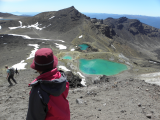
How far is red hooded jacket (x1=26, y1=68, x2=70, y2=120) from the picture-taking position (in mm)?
2805

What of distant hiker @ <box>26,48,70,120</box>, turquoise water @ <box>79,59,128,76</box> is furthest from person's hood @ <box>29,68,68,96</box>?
turquoise water @ <box>79,59,128,76</box>

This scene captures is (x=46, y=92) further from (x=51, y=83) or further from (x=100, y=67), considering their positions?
(x=100, y=67)

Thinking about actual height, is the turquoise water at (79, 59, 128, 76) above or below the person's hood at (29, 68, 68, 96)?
below

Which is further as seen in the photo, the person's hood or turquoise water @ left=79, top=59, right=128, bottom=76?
turquoise water @ left=79, top=59, right=128, bottom=76

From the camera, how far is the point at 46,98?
2.80 m

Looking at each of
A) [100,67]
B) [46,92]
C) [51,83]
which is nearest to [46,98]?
[46,92]

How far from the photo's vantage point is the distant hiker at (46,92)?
2814mm

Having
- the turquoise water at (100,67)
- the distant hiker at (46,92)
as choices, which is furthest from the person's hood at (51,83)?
the turquoise water at (100,67)

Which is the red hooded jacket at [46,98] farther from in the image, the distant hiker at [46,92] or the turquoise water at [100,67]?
the turquoise water at [100,67]

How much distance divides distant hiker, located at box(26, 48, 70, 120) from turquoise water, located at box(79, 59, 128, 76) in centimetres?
2813

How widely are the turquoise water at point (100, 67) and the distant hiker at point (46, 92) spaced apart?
28.1 m

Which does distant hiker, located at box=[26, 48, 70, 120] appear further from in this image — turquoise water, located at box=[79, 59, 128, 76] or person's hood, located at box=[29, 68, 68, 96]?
turquoise water, located at box=[79, 59, 128, 76]

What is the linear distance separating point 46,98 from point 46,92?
0.45ft

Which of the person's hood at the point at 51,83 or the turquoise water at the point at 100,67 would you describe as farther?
the turquoise water at the point at 100,67
